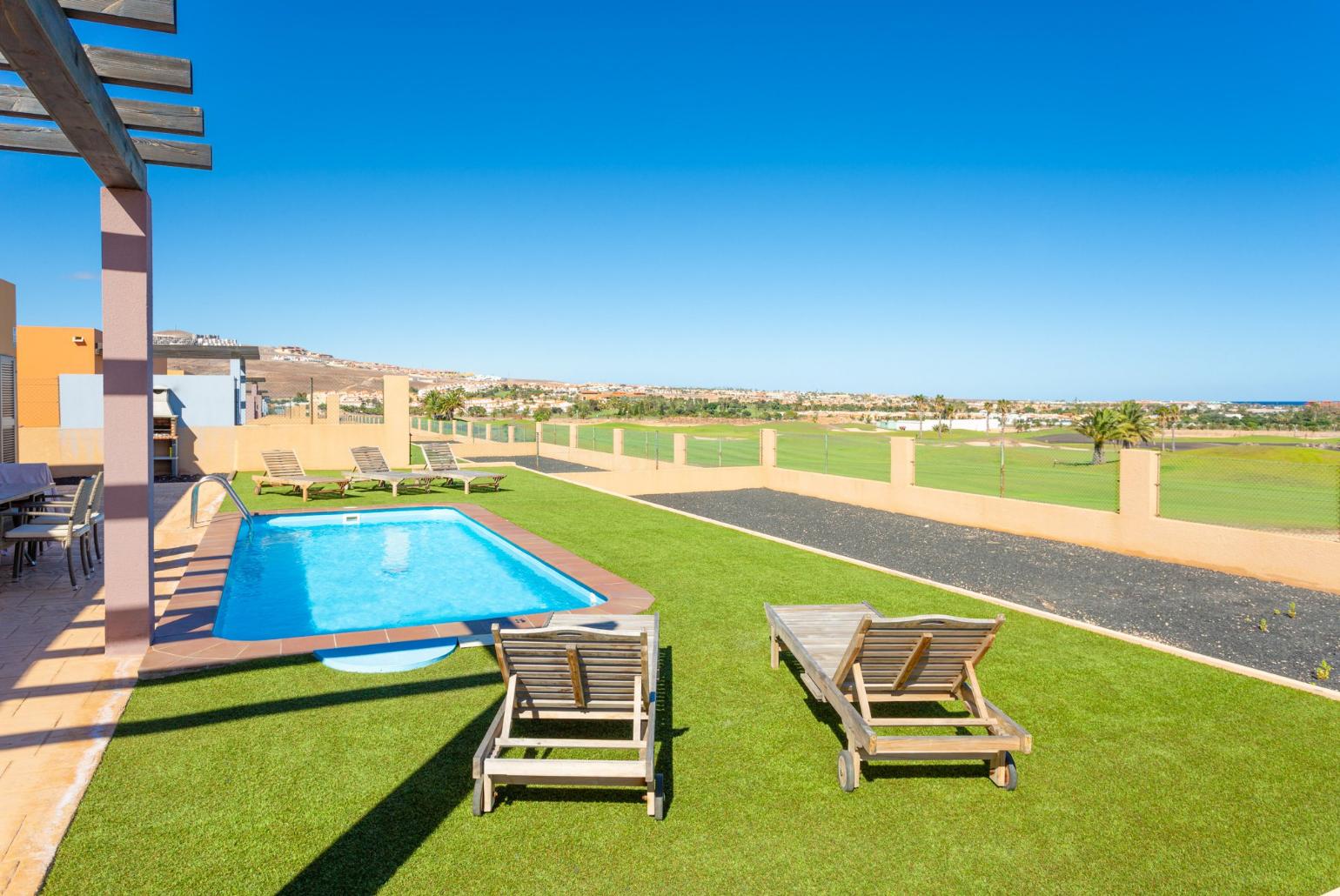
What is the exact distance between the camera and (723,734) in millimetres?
4258

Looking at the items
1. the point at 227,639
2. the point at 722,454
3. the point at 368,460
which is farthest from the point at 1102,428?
the point at 227,639

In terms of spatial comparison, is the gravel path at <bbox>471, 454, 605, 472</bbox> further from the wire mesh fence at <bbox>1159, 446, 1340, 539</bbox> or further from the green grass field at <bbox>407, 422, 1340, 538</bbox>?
the wire mesh fence at <bbox>1159, 446, 1340, 539</bbox>

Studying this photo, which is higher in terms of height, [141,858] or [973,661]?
[973,661]

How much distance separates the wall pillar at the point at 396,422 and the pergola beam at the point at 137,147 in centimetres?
1491

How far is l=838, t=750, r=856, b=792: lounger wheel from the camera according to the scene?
3.62 metres

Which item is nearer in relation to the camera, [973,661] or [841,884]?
[841,884]

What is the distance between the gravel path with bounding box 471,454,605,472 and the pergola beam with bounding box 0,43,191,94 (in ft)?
70.0

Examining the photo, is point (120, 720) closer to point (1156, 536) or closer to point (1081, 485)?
point (1156, 536)

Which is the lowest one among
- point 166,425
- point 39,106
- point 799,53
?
point 166,425

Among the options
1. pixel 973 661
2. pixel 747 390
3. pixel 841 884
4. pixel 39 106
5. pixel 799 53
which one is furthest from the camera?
pixel 747 390

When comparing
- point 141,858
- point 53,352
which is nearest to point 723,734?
point 141,858

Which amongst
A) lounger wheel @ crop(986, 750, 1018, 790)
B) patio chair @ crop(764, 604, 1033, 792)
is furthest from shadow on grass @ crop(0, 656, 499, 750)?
lounger wheel @ crop(986, 750, 1018, 790)

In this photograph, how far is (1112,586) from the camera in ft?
28.5

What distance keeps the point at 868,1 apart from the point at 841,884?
21.7 meters
